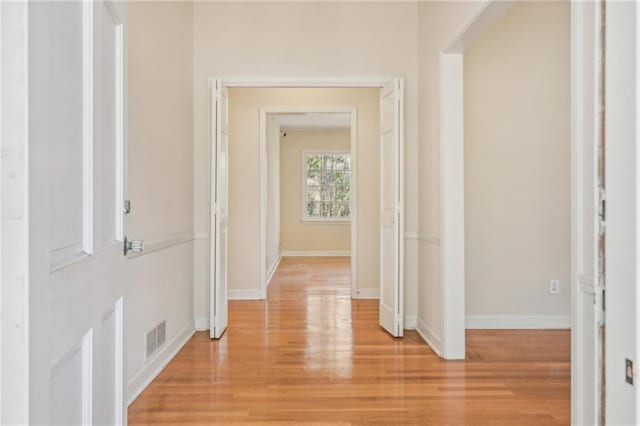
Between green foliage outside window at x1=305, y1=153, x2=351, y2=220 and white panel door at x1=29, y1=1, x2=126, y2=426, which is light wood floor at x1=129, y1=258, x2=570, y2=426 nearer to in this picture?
white panel door at x1=29, y1=1, x2=126, y2=426

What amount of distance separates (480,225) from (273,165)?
5.15 metres

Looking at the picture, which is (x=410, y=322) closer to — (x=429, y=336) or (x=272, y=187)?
(x=429, y=336)

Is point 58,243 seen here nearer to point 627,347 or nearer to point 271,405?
point 627,347

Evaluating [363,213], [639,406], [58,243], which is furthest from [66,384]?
[363,213]

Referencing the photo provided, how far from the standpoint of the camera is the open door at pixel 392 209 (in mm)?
4078

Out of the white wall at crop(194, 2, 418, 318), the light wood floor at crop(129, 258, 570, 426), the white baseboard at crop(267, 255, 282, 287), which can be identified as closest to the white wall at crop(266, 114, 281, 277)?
the white baseboard at crop(267, 255, 282, 287)

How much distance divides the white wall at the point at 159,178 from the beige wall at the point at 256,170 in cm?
161

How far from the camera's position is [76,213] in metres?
1.07

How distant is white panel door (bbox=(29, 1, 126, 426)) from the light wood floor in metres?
1.26

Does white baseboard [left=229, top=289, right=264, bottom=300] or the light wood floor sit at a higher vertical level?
white baseboard [left=229, top=289, right=264, bottom=300]

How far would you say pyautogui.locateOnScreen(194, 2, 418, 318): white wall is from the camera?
4352mm

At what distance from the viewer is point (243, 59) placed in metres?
4.36
